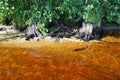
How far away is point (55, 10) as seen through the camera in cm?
1794

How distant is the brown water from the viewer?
1166 centimetres

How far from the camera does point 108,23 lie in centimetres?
2109

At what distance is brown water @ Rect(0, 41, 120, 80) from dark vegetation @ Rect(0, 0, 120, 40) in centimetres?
160

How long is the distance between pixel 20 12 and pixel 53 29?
2.20 metres

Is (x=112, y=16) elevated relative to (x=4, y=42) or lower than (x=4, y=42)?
elevated

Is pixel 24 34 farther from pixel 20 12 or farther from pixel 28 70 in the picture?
pixel 28 70

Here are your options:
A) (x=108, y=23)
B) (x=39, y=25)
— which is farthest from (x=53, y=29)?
A: (x=108, y=23)

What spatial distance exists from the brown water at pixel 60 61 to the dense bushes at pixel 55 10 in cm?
167

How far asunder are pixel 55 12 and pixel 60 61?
16.9ft

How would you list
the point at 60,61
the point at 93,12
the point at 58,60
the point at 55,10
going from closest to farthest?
the point at 60,61 → the point at 58,60 → the point at 93,12 → the point at 55,10

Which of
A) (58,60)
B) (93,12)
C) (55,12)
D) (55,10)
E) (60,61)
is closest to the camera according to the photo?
(60,61)

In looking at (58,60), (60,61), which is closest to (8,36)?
(58,60)

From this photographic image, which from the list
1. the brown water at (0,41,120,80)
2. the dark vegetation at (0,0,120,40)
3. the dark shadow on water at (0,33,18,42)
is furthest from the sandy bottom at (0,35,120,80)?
the dark vegetation at (0,0,120,40)

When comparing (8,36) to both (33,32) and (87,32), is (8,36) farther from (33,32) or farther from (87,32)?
(87,32)
